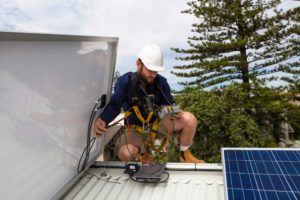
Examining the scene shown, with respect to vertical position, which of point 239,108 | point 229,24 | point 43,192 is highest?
point 229,24

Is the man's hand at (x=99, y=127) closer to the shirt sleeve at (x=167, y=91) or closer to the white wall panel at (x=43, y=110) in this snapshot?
the white wall panel at (x=43, y=110)

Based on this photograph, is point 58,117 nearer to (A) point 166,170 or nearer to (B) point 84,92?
(B) point 84,92

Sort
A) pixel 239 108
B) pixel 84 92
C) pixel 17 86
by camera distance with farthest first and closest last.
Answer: pixel 239 108 → pixel 84 92 → pixel 17 86

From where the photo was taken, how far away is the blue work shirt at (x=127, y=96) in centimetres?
267

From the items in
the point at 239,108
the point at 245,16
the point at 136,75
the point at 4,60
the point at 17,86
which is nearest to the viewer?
the point at 4,60

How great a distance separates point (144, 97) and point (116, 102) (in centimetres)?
37

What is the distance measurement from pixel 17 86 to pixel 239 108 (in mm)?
9363

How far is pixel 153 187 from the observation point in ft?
6.97

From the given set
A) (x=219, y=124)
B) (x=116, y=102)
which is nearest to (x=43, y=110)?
(x=116, y=102)

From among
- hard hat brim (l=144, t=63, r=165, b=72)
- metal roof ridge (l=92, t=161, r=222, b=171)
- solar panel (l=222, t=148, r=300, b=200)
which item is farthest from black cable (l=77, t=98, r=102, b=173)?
solar panel (l=222, t=148, r=300, b=200)

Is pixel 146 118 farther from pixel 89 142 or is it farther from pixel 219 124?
pixel 219 124

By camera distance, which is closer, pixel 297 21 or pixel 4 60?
pixel 4 60

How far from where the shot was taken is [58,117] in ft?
6.17

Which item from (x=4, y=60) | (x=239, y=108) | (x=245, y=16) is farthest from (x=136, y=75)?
(x=245, y=16)
